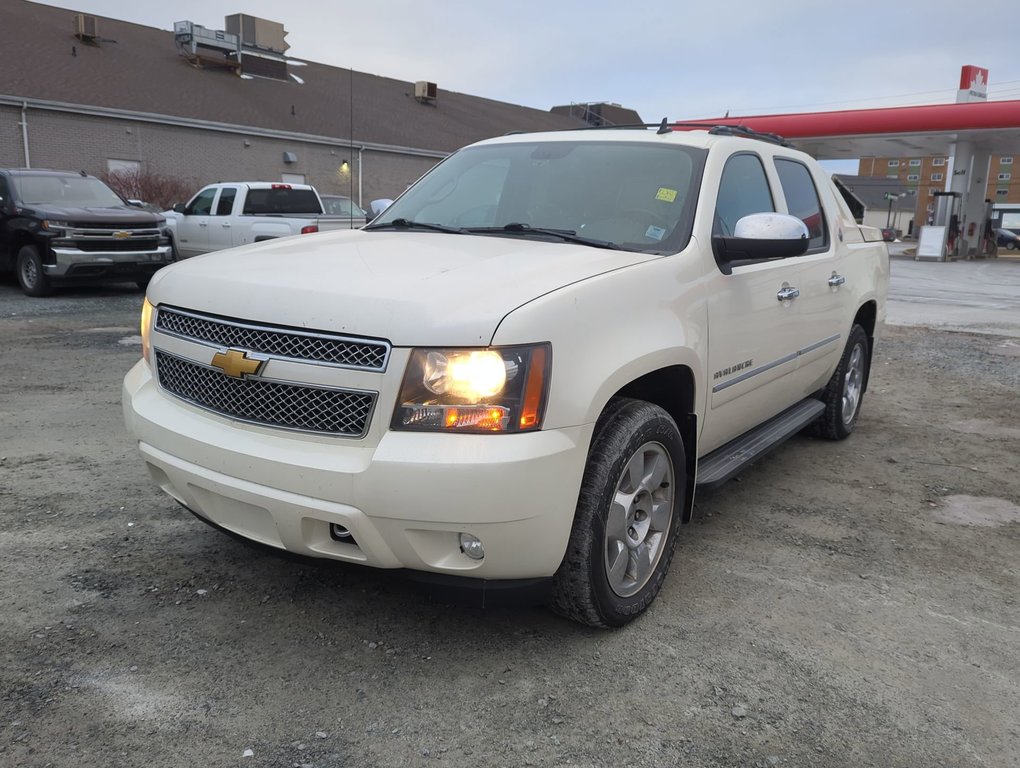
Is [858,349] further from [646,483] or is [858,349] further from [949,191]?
[949,191]

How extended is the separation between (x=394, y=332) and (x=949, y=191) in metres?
31.1

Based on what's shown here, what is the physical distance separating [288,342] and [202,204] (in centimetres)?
1387

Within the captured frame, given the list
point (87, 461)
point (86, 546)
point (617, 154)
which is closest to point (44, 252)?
point (87, 461)

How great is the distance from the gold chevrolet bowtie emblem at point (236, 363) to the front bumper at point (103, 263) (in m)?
10.6

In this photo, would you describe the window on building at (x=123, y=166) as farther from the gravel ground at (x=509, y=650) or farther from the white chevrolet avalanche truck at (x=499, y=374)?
the white chevrolet avalanche truck at (x=499, y=374)

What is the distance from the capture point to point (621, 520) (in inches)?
120

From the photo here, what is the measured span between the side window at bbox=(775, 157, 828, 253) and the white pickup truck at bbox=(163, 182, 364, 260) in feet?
32.6

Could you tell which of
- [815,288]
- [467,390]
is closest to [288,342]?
[467,390]

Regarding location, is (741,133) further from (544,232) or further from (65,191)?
(65,191)

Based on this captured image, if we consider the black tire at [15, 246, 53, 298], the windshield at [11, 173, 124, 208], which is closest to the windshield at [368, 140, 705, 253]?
the black tire at [15, 246, 53, 298]

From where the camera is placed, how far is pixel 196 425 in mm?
2932

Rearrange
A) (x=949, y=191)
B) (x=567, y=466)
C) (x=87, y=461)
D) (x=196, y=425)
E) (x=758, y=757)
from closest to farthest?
(x=758, y=757), (x=567, y=466), (x=196, y=425), (x=87, y=461), (x=949, y=191)

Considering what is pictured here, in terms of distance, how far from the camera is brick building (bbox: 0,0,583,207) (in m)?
24.5

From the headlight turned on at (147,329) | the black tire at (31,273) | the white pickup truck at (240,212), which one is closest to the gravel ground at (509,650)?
the headlight turned on at (147,329)
